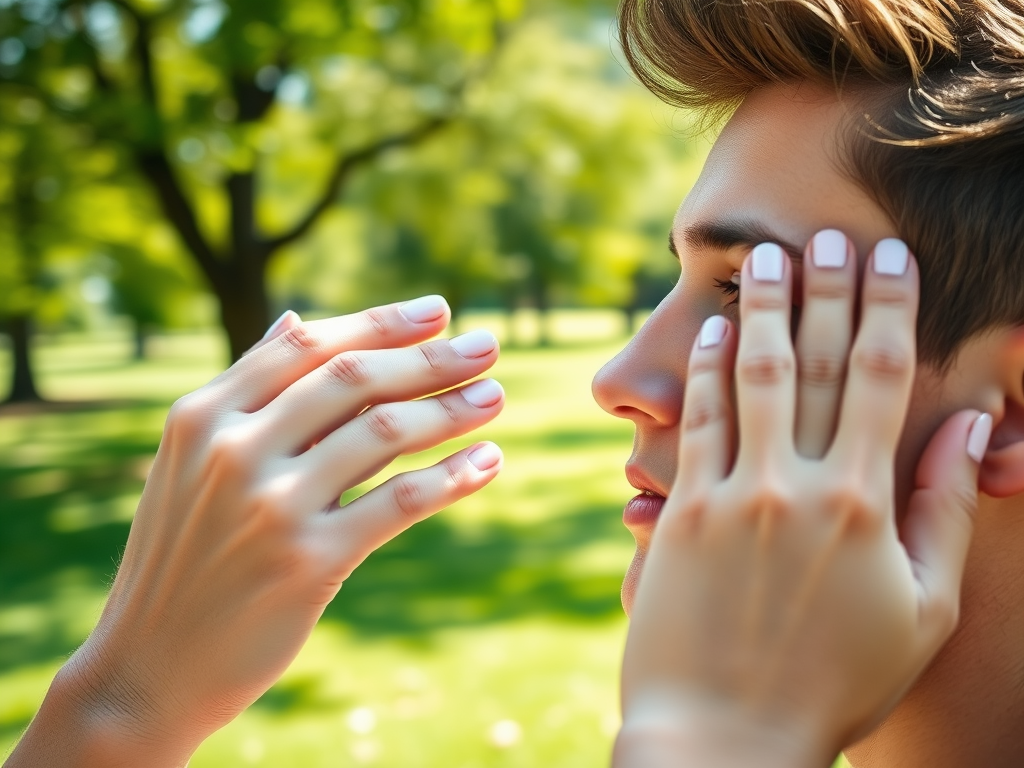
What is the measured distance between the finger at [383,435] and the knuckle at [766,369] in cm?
60

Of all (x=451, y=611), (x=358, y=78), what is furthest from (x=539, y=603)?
(x=358, y=78)

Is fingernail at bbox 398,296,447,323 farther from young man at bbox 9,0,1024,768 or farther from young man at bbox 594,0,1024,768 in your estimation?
young man at bbox 594,0,1024,768

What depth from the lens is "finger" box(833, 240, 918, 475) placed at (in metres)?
1.46

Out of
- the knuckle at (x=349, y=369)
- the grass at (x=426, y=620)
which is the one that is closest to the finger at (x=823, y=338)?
the knuckle at (x=349, y=369)

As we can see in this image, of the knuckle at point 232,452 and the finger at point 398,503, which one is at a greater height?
the knuckle at point 232,452

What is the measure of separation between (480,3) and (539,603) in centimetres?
779

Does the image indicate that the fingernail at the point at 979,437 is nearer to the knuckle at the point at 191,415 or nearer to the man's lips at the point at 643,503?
the man's lips at the point at 643,503

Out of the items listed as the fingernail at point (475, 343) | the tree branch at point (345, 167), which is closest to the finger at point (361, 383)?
the fingernail at point (475, 343)

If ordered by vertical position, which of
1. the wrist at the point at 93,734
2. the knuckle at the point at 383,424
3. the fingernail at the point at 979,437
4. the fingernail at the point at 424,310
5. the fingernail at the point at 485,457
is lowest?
the wrist at the point at 93,734

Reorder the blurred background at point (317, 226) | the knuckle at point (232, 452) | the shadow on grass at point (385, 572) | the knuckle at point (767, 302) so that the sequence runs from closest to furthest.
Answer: the knuckle at point (767, 302), the knuckle at point (232, 452), the blurred background at point (317, 226), the shadow on grass at point (385, 572)

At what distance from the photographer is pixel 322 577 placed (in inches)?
72.5

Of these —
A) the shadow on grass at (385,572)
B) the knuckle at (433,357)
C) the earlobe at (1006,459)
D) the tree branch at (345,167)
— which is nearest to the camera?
the earlobe at (1006,459)

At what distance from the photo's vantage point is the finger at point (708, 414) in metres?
1.53

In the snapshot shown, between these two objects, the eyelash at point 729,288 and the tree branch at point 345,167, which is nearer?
the eyelash at point 729,288
